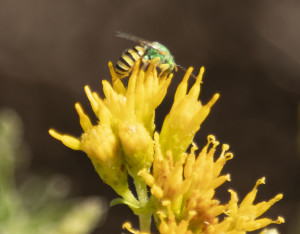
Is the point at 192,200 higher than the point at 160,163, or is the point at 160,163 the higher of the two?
the point at 160,163

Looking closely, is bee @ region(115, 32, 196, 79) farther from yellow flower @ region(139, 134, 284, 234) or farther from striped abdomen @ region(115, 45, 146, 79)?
yellow flower @ region(139, 134, 284, 234)

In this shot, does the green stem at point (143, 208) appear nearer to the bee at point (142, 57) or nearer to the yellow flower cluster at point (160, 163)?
the yellow flower cluster at point (160, 163)

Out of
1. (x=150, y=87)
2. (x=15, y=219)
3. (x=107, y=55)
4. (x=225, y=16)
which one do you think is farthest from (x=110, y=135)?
(x=225, y=16)

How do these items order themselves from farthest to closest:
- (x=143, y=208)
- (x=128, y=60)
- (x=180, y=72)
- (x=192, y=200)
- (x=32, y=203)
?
1. (x=180, y=72)
2. (x=32, y=203)
3. (x=128, y=60)
4. (x=143, y=208)
5. (x=192, y=200)

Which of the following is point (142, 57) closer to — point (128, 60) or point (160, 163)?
point (128, 60)

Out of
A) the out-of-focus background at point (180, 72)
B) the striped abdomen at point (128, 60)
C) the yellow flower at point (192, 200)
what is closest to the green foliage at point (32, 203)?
the out-of-focus background at point (180, 72)

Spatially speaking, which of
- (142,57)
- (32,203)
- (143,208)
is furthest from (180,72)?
(143,208)

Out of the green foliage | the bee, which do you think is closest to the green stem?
the bee
